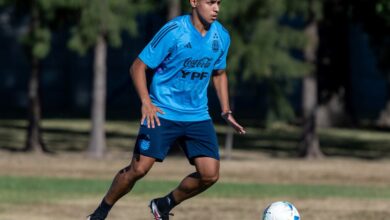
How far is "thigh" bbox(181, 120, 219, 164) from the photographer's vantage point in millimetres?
11289

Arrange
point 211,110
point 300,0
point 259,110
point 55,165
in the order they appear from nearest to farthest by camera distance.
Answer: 1. point 55,165
2. point 300,0
3. point 211,110
4. point 259,110

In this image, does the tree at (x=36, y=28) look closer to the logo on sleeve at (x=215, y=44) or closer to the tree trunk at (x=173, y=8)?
the tree trunk at (x=173, y=8)

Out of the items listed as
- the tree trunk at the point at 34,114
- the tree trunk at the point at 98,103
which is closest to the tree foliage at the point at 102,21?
the tree trunk at the point at 98,103

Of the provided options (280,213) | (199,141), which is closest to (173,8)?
(199,141)

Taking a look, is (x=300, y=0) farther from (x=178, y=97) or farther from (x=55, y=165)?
(x=178, y=97)

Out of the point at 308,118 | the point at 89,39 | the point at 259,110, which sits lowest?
the point at 259,110

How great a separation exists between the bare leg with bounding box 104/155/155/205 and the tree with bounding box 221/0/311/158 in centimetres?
1537

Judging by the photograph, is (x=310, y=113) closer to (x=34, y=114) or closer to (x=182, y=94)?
(x=34, y=114)

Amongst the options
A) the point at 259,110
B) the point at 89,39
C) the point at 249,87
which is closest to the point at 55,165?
the point at 89,39

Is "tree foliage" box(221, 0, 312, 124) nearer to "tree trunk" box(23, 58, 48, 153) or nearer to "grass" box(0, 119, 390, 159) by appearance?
"grass" box(0, 119, 390, 159)

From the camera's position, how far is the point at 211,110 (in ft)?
163

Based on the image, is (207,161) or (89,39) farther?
(89,39)

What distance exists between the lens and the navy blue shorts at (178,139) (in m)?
11.2

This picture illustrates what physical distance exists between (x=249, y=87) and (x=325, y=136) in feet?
37.4
